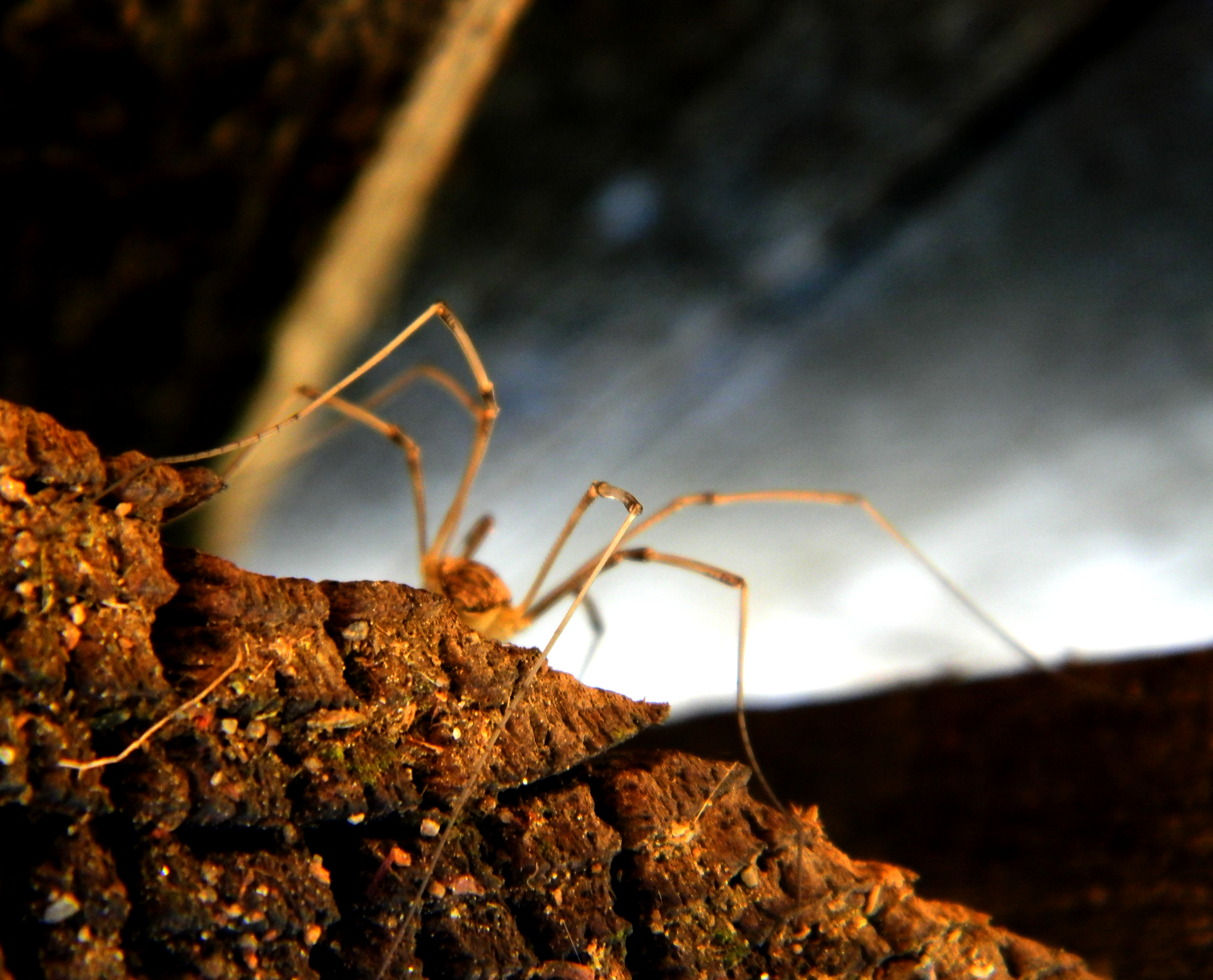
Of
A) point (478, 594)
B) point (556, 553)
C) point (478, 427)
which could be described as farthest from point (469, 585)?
point (478, 427)

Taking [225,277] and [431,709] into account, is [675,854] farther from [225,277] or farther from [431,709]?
[225,277]

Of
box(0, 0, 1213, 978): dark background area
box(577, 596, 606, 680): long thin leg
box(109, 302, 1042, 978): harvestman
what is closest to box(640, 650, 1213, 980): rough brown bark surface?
box(0, 0, 1213, 978): dark background area

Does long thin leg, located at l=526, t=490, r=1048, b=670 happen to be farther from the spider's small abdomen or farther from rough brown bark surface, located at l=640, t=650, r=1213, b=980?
rough brown bark surface, located at l=640, t=650, r=1213, b=980

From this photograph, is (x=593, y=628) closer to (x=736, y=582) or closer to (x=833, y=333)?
(x=736, y=582)

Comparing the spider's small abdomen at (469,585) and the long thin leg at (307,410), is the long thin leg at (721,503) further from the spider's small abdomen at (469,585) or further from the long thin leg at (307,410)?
the long thin leg at (307,410)

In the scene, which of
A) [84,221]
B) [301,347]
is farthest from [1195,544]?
[84,221]

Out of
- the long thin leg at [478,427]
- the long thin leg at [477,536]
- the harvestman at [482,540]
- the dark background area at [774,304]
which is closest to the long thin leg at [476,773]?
the harvestman at [482,540]
